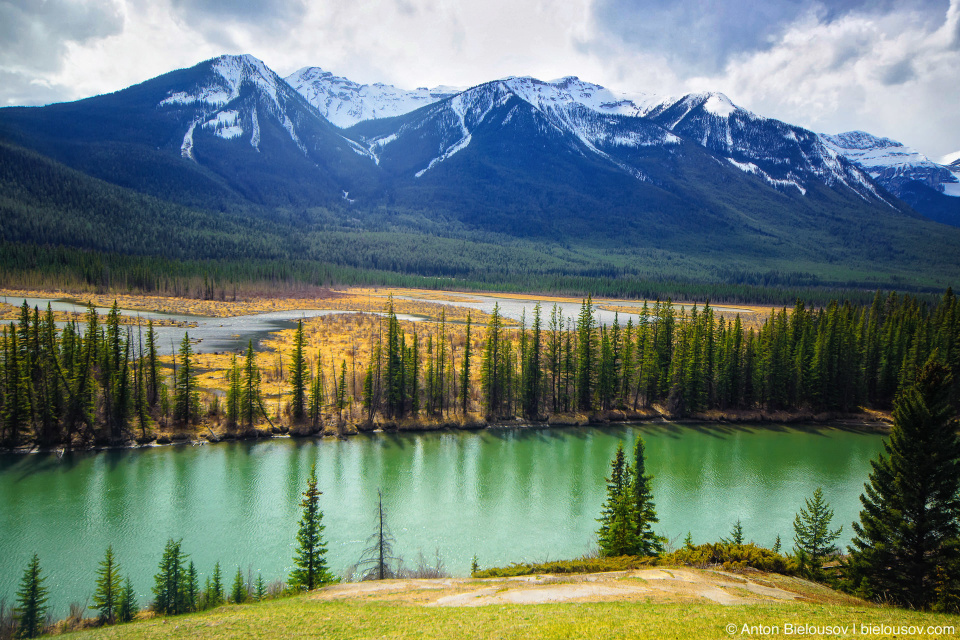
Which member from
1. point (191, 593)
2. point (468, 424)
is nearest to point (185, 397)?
point (468, 424)

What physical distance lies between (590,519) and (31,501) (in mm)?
36093

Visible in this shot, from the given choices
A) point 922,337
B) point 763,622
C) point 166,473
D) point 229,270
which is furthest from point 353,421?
point 229,270

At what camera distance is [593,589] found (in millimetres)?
19281

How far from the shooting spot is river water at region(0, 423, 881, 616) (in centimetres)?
2788

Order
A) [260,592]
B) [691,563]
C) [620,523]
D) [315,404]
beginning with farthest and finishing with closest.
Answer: [315,404]
[620,523]
[691,563]
[260,592]

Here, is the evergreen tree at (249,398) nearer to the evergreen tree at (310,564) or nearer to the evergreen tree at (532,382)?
the evergreen tree at (310,564)

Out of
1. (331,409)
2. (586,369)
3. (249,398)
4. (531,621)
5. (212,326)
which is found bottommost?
(331,409)

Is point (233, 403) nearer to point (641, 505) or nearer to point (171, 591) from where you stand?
point (171, 591)

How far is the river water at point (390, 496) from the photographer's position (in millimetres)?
27875

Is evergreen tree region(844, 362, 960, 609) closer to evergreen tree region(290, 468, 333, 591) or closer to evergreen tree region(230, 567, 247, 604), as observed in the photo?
evergreen tree region(290, 468, 333, 591)

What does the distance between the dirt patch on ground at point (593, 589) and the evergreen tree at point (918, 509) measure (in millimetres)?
2716

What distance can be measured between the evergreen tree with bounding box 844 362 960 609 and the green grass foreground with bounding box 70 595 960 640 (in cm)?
310

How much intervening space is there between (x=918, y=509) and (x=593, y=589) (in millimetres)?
12972

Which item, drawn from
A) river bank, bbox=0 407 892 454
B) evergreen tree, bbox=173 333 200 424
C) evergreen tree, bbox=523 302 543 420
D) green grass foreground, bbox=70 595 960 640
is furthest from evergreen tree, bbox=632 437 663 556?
evergreen tree, bbox=173 333 200 424
